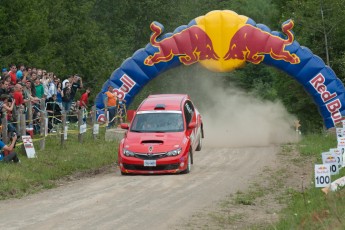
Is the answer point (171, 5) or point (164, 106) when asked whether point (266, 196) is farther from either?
point (171, 5)

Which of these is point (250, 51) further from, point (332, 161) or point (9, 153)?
point (332, 161)

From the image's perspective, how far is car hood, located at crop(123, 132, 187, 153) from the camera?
21.2m

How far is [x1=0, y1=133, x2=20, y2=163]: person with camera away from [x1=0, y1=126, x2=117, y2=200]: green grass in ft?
0.79

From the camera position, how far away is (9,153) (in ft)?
68.0

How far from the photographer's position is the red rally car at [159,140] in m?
21.0

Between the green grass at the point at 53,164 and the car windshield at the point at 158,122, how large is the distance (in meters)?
1.71

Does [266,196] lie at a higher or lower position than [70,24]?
lower

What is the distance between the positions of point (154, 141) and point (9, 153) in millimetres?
3736

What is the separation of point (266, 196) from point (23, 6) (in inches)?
1162

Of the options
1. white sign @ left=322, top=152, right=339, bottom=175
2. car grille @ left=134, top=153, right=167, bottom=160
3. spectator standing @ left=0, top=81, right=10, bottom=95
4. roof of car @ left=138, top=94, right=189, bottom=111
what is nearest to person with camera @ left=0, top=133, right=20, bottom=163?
spectator standing @ left=0, top=81, right=10, bottom=95

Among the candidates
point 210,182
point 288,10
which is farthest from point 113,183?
point 288,10

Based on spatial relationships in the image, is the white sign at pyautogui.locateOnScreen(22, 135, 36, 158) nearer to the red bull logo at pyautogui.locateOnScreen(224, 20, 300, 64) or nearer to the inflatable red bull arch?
→ the inflatable red bull arch

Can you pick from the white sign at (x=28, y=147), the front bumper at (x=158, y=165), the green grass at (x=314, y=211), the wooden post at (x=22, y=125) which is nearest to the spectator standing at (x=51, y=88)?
the wooden post at (x=22, y=125)

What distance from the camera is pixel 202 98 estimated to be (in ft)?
224
